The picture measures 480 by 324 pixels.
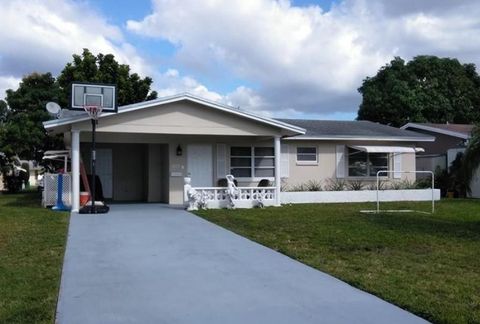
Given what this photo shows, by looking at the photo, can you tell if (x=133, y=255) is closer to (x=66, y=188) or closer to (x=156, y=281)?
(x=156, y=281)

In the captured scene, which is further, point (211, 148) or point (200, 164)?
point (211, 148)

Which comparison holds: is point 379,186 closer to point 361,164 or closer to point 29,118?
point 361,164

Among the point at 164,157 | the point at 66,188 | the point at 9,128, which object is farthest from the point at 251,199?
the point at 9,128

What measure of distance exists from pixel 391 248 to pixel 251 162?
1221 centimetres

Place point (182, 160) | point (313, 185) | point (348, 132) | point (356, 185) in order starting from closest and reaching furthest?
point (182, 160) < point (313, 185) < point (356, 185) < point (348, 132)

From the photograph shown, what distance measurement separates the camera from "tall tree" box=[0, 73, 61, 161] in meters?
31.2

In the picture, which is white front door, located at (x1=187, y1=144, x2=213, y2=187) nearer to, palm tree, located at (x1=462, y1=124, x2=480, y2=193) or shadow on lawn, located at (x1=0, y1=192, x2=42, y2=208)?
shadow on lawn, located at (x1=0, y1=192, x2=42, y2=208)

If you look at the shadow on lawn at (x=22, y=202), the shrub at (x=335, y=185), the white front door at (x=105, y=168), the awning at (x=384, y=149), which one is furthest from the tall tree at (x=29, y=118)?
the awning at (x=384, y=149)

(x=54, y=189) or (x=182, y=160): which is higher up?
(x=182, y=160)

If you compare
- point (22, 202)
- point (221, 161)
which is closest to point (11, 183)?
point (22, 202)

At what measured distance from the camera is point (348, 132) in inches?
925

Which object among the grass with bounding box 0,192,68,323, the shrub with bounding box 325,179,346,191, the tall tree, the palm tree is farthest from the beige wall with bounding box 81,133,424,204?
the tall tree

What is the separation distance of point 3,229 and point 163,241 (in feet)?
13.8

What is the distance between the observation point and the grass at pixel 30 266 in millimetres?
5805
